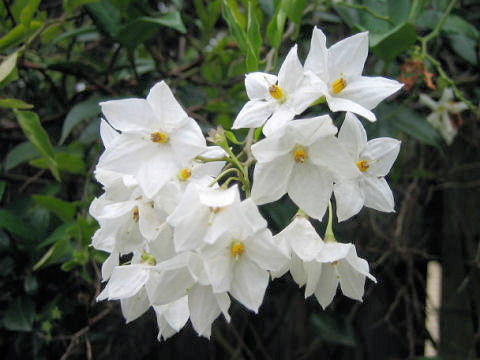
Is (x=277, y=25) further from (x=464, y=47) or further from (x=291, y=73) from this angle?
(x=464, y=47)

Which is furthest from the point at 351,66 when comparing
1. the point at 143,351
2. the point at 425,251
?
the point at 143,351

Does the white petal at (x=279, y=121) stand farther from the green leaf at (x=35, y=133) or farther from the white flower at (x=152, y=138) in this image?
the green leaf at (x=35, y=133)

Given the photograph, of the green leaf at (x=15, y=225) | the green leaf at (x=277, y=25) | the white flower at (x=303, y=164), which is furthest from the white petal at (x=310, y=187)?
the green leaf at (x=15, y=225)

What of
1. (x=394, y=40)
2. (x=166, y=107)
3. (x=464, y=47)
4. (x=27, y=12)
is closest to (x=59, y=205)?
(x=27, y=12)

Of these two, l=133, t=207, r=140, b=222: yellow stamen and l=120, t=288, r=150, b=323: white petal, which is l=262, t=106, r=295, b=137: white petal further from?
l=120, t=288, r=150, b=323: white petal

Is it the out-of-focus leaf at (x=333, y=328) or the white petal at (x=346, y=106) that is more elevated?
the white petal at (x=346, y=106)

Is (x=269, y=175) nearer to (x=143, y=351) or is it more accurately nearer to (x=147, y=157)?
(x=147, y=157)
